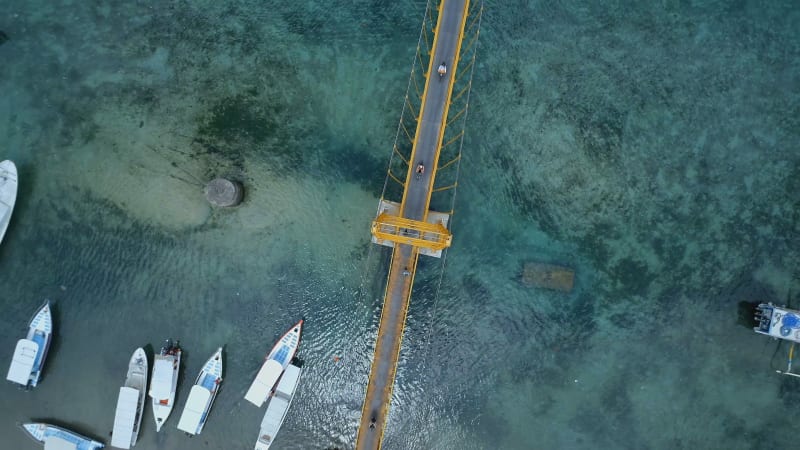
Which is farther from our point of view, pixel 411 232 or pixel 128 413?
pixel 128 413

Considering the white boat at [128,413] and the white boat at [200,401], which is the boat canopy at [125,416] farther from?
the white boat at [200,401]

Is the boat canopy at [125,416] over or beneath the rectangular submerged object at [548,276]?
beneath

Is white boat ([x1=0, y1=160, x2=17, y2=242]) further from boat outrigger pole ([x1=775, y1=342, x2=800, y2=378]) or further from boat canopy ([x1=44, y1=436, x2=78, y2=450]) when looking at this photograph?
boat outrigger pole ([x1=775, y1=342, x2=800, y2=378])

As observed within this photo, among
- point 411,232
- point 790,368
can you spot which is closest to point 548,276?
point 411,232

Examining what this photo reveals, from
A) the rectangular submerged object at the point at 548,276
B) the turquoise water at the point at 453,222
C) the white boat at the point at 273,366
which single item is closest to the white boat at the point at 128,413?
the turquoise water at the point at 453,222

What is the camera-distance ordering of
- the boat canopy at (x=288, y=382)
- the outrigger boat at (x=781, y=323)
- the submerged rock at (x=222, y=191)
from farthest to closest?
the boat canopy at (x=288, y=382)
the submerged rock at (x=222, y=191)
the outrigger boat at (x=781, y=323)

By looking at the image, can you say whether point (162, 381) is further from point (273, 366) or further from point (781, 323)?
point (781, 323)
